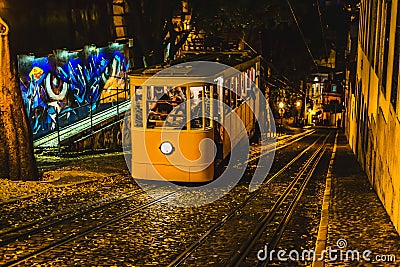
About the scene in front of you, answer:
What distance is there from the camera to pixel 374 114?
50.6 feet

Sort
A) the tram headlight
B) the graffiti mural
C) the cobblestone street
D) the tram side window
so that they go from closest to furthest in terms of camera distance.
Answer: the cobblestone street → the tram headlight → the tram side window → the graffiti mural

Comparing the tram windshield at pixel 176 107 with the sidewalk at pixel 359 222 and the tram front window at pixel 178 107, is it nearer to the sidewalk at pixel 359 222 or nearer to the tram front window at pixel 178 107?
the tram front window at pixel 178 107

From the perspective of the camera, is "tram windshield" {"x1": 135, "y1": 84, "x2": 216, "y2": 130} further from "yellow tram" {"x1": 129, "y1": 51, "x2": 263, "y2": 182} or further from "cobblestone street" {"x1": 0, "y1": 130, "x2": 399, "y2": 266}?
"cobblestone street" {"x1": 0, "y1": 130, "x2": 399, "y2": 266}

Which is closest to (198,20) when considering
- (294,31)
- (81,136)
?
(81,136)

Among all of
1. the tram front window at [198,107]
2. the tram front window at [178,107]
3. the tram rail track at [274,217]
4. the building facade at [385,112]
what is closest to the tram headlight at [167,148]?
the tram front window at [178,107]

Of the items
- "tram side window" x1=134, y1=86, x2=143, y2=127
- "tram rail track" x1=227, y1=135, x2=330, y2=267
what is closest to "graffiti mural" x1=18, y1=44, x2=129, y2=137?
"tram side window" x1=134, y1=86, x2=143, y2=127

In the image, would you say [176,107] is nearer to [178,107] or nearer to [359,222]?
[178,107]

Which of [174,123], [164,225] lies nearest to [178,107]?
[174,123]

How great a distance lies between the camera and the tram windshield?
1405 cm

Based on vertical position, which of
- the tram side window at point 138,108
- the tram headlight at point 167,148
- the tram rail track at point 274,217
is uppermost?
the tram side window at point 138,108

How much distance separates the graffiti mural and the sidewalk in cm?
1165

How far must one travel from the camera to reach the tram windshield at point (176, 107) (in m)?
14.0

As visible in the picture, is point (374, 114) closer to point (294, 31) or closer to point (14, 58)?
point (14, 58)

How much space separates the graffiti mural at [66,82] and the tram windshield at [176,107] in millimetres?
8471
